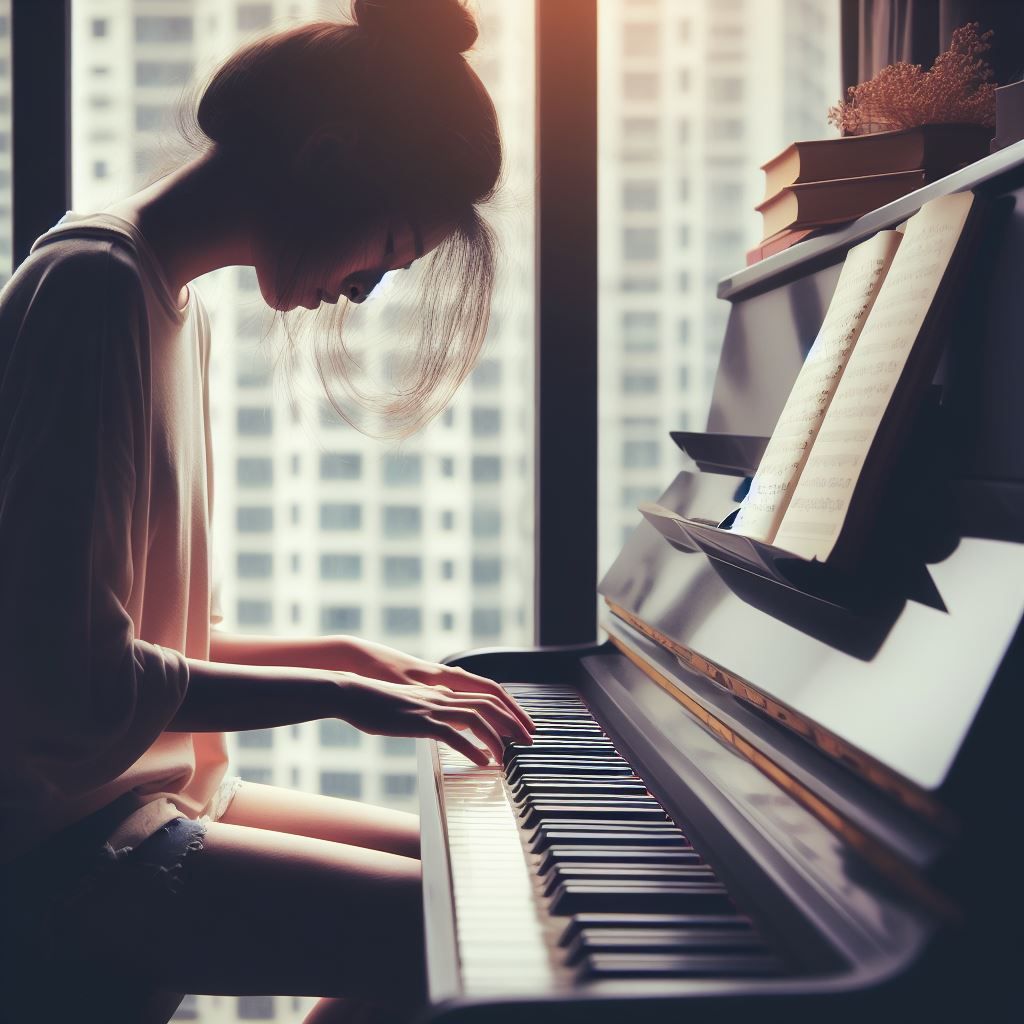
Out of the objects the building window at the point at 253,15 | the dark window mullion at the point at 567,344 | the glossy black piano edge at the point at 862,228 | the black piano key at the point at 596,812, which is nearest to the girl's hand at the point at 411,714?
the black piano key at the point at 596,812

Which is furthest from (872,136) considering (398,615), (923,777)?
(398,615)

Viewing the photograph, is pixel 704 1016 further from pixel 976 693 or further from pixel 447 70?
pixel 447 70

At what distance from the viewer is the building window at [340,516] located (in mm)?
1816

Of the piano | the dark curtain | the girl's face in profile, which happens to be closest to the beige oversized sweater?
the girl's face in profile

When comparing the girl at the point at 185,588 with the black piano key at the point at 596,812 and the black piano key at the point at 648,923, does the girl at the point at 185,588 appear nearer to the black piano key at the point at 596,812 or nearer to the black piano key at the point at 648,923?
the black piano key at the point at 596,812

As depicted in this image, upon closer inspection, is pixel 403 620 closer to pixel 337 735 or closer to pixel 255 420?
pixel 337 735

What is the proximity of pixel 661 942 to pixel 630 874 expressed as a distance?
111 millimetres

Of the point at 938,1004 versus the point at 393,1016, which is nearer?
the point at 938,1004

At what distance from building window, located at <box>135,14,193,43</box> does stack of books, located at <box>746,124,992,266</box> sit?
119 cm

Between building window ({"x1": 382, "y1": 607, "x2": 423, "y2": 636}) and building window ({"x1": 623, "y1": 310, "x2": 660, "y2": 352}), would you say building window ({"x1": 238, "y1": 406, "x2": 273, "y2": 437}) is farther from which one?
building window ({"x1": 623, "y1": 310, "x2": 660, "y2": 352})

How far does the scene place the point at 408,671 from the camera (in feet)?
4.10

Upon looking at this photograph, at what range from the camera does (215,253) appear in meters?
1.07

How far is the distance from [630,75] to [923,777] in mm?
1619

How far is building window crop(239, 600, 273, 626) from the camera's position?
5.99 feet
